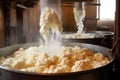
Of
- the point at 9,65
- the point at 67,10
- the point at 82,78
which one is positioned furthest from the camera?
the point at 67,10

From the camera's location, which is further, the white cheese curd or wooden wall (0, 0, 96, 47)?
wooden wall (0, 0, 96, 47)

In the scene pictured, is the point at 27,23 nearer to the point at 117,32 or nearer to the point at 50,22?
the point at 50,22

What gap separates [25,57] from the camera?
2.39 m

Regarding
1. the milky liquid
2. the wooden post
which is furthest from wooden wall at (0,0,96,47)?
the wooden post

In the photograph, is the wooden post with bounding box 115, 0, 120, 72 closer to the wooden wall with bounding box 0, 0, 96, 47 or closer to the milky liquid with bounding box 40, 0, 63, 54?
the milky liquid with bounding box 40, 0, 63, 54

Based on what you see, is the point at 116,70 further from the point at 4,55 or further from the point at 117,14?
the point at 4,55

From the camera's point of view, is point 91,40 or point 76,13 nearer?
point 91,40

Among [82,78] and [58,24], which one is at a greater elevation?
[58,24]

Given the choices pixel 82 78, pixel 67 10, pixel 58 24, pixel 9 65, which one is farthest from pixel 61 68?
pixel 67 10

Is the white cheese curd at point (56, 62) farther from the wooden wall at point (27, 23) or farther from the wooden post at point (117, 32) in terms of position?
the wooden wall at point (27, 23)

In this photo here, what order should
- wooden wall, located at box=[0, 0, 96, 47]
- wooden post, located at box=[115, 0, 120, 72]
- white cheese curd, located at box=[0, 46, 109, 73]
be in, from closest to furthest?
white cheese curd, located at box=[0, 46, 109, 73] < wooden post, located at box=[115, 0, 120, 72] < wooden wall, located at box=[0, 0, 96, 47]

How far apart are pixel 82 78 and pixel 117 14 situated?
89 cm

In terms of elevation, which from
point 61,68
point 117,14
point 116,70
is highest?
point 117,14

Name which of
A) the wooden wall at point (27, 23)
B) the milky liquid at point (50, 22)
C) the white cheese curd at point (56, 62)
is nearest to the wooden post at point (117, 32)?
the white cheese curd at point (56, 62)
